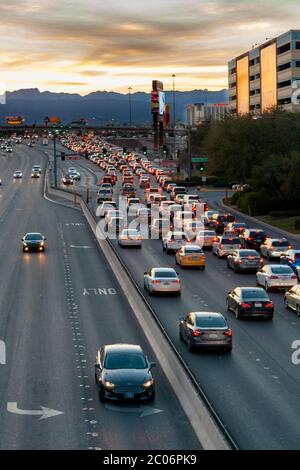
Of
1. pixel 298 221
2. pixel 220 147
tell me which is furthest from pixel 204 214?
pixel 220 147

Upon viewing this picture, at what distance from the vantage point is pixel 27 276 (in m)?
46.3

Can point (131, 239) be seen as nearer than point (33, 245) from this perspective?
No

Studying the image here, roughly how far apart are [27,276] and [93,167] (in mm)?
128126

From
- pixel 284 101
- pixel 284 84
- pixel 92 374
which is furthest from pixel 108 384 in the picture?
pixel 284 84

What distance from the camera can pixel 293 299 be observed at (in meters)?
36.0

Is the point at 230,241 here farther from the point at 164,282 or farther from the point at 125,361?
the point at 125,361

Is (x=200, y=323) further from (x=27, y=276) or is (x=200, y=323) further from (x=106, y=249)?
(x=106, y=249)

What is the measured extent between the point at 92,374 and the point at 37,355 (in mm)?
3100

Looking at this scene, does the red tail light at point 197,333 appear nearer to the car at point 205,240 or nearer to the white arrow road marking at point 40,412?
the white arrow road marking at point 40,412

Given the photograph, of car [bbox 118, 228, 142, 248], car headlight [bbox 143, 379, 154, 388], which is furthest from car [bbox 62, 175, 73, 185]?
car headlight [bbox 143, 379, 154, 388]

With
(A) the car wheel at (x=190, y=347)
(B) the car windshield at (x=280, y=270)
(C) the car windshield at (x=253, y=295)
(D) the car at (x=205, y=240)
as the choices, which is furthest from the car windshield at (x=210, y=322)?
(D) the car at (x=205, y=240)

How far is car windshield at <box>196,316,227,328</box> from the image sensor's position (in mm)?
28781

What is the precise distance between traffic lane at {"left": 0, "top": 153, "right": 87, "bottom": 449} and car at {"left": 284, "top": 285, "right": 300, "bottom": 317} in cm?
900

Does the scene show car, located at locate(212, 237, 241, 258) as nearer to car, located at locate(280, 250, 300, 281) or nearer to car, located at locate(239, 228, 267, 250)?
car, located at locate(239, 228, 267, 250)
